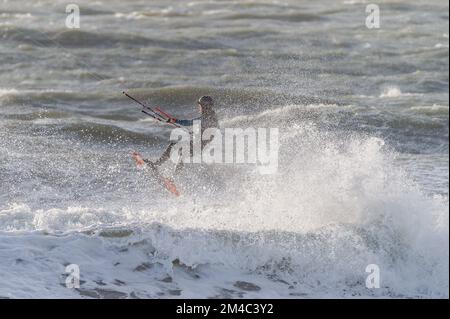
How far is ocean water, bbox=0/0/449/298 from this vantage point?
37.2 feet

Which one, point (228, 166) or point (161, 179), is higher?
point (161, 179)

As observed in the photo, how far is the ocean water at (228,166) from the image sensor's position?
1134cm

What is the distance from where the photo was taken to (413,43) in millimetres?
31344

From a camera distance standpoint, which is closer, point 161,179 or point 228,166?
point 161,179

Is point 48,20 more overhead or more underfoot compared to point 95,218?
more overhead

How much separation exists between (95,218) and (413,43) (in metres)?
21.3

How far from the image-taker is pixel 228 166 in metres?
16.7

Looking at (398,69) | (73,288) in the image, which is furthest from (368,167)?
(398,69)

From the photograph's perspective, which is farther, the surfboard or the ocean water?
the surfboard

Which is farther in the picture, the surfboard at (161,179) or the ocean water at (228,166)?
the surfboard at (161,179)

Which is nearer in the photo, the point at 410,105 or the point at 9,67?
the point at 410,105
